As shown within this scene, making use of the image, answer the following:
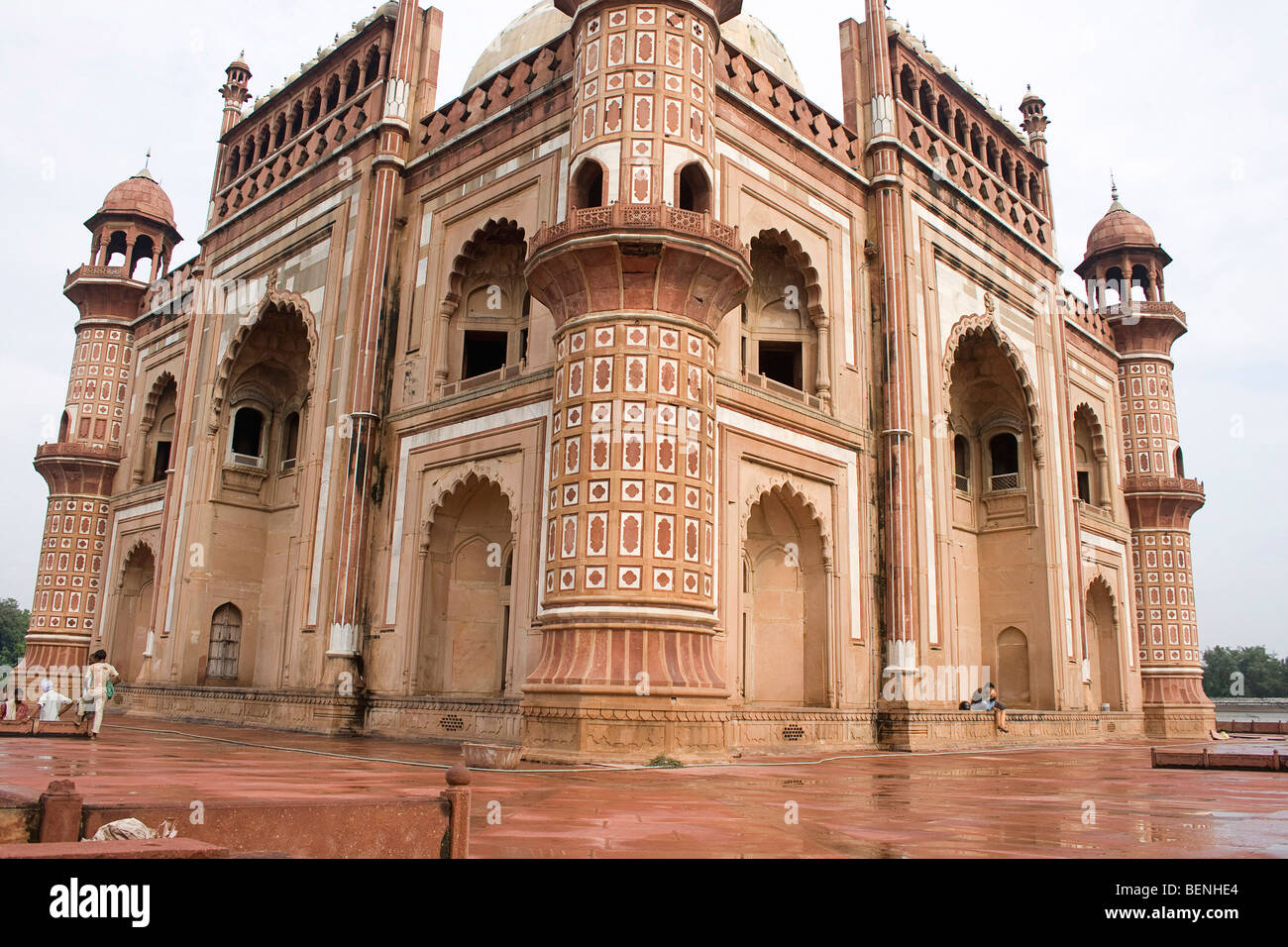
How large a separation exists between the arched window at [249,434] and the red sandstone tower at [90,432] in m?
5.88

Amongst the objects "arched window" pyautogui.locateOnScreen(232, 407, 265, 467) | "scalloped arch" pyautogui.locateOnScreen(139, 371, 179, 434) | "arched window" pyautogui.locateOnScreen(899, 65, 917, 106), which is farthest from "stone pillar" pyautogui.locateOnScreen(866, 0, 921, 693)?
"scalloped arch" pyautogui.locateOnScreen(139, 371, 179, 434)

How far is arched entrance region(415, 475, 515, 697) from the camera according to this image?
15922mm

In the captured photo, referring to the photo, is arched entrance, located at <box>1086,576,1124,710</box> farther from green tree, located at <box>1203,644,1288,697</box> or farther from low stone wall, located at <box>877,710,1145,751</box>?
green tree, located at <box>1203,644,1288,697</box>

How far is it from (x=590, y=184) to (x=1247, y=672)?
78206 mm

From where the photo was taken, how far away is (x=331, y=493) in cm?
1722

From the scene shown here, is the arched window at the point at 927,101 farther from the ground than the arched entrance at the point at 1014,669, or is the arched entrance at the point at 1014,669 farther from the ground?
the arched window at the point at 927,101

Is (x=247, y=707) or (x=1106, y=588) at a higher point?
(x=1106, y=588)

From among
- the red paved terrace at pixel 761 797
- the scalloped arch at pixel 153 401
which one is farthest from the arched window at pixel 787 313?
the scalloped arch at pixel 153 401

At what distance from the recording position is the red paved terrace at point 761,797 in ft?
15.4

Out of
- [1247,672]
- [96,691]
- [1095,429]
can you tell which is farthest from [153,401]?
[1247,672]

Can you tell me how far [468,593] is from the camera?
53.5 feet

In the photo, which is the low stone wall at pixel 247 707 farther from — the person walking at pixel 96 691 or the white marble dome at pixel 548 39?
the white marble dome at pixel 548 39

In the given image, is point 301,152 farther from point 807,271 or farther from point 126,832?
point 126,832

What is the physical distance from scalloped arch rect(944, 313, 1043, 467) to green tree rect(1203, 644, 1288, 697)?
55888 millimetres
